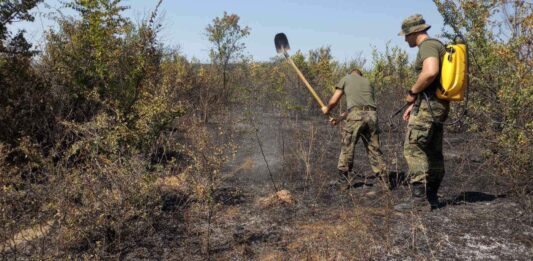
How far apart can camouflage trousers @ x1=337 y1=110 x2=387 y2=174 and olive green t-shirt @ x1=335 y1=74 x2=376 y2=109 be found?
11 centimetres

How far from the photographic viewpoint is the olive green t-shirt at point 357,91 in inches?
202

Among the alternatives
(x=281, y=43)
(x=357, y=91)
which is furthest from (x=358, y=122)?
(x=281, y=43)

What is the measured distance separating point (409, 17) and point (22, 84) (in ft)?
16.7

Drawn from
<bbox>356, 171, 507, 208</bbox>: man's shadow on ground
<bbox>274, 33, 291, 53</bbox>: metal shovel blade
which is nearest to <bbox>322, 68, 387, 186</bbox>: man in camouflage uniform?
<bbox>356, 171, 507, 208</bbox>: man's shadow on ground

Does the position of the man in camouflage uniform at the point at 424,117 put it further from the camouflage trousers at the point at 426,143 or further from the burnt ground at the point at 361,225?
the burnt ground at the point at 361,225

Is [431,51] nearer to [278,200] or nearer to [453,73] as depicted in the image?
[453,73]

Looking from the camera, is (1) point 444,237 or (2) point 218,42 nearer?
(1) point 444,237

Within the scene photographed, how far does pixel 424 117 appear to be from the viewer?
3895 mm

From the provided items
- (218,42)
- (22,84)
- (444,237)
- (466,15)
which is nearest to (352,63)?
(218,42)

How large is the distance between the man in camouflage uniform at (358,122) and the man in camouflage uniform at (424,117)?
3.36 ft

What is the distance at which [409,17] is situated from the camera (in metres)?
4.00

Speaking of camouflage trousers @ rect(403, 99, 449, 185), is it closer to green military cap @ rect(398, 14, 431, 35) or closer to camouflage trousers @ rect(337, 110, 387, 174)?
green military cap @ rect(398, 14, 431, 35)

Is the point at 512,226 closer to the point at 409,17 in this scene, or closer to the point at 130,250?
the point at 409,17

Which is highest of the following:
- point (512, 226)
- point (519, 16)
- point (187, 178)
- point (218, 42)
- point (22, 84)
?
point (218, 42)
